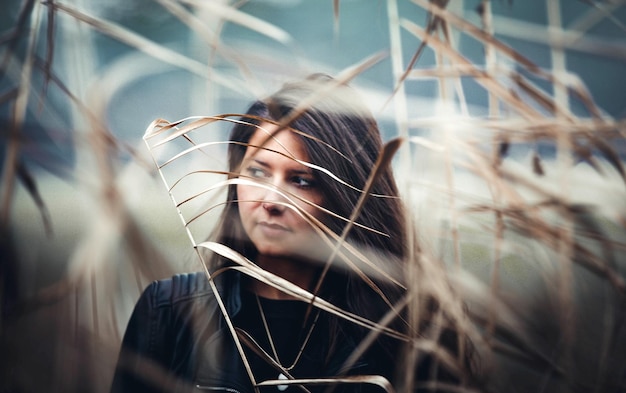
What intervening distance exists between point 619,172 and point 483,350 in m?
0.44

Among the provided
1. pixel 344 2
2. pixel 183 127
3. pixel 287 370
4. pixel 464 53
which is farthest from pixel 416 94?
pixel 287 370

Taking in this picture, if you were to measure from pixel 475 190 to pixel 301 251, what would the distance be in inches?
14.7

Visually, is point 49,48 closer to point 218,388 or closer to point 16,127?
point 16,127

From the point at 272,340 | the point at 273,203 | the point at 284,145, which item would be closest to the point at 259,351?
the point at 272,340

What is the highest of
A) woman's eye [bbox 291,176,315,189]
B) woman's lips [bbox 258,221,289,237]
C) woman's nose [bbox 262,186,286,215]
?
woman's eye [bbox 291,176,315,189]

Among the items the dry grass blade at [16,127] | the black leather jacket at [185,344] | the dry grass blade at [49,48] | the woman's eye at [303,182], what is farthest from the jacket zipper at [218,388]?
the dry grass blade at [49,48]

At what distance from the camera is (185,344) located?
1.11 metres

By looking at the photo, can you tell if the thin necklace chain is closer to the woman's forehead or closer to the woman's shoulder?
the woman's shoulder

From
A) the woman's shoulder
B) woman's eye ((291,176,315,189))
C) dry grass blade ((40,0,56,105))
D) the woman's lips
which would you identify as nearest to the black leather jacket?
the woman's shoulder

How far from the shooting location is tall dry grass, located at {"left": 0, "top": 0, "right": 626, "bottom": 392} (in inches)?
41.9

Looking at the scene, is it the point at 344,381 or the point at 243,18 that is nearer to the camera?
the point at 344,381

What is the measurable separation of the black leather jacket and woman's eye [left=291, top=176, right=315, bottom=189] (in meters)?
0.24

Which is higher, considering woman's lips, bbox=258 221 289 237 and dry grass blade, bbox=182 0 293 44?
dry grass blade, bbox=182 0 293 44

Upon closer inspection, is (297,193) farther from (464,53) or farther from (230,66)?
(464,53)
